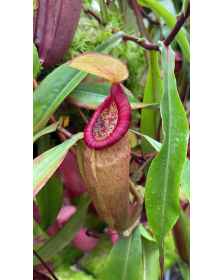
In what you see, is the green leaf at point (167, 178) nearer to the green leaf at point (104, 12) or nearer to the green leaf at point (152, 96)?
the green leaf at point (152, 96)

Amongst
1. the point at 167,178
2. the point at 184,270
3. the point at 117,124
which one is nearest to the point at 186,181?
the point at 167,178

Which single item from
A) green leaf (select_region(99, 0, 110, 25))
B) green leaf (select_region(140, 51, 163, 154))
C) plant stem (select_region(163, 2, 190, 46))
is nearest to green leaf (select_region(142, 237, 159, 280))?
green leaf (select_region(140, 51, 163, 154))

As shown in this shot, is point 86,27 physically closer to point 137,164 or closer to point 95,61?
point 95,61

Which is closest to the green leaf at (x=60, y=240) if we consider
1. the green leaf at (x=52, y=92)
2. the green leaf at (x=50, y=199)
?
the green leaf at (x=50, y=199)

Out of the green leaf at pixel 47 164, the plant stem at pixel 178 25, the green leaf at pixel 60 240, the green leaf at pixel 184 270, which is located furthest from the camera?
the green leaf at pixel 184 270

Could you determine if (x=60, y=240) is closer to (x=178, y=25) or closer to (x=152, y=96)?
(x=152, y=96)

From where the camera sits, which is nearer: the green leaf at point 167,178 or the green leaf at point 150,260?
the green leaf at point 167,178

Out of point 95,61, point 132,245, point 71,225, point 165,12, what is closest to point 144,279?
point 132,245
